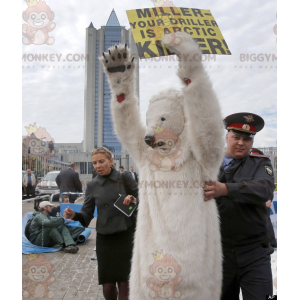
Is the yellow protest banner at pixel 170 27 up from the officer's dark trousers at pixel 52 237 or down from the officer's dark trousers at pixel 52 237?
up

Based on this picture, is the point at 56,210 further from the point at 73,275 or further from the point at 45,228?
the point at 73,275

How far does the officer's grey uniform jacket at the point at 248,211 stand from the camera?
1739 millimetres

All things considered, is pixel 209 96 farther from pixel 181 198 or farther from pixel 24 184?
pixel 24 184

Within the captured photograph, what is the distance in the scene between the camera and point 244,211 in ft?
5.95

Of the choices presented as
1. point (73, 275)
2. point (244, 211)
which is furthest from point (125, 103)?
point (73, 275)

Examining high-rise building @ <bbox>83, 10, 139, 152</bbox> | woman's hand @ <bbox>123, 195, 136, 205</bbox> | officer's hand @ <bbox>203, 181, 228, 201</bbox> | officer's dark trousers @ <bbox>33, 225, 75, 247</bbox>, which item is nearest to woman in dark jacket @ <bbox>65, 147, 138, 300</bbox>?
woman's hand @ <bbox>123, 195, 136, 205</bbox>

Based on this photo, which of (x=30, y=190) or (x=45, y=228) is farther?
(x=45, y=228)

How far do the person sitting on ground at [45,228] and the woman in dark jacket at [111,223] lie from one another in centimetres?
72

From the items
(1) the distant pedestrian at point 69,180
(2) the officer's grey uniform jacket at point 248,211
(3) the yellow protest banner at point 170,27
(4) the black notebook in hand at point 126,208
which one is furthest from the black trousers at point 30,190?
(2) the officer's grey uniform jacket at point 248,211

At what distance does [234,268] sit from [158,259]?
1.66 ft

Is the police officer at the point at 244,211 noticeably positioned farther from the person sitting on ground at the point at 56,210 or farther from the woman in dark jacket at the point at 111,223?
the person sitting on ground at the point at 56,210

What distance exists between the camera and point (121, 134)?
1.90 meters

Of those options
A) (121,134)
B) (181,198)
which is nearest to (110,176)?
(121,134)

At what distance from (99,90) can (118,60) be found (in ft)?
1.36
